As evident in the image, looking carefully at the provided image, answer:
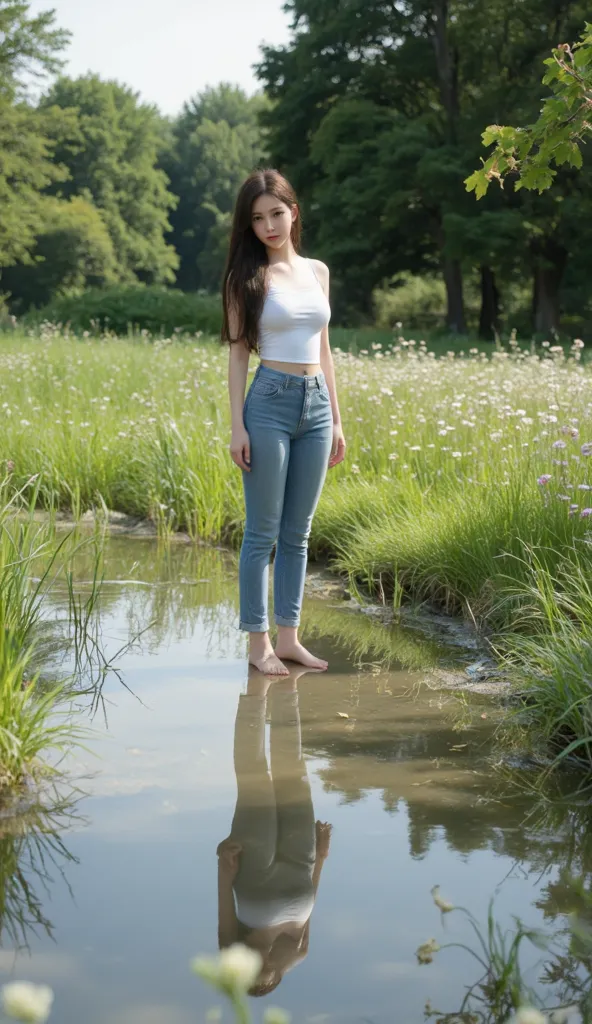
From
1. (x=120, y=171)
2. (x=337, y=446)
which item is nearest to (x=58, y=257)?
(x=120, y=171)

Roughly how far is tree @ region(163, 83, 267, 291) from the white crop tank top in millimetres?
68573

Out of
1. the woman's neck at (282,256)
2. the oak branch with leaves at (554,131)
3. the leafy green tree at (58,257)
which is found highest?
the leafy green tree at (58,257)

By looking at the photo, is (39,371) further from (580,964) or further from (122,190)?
(122,190)

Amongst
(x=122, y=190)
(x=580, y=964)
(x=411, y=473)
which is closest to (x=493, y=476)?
(x=411, y=473)

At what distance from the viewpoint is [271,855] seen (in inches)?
118

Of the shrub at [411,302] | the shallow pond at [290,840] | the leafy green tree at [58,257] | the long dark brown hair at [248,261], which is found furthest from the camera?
the leafy green tree at [58,257]

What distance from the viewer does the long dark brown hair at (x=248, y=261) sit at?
14.7ft

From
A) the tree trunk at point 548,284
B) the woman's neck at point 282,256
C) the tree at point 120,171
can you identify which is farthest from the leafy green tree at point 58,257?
the woman's neck at point 282,256

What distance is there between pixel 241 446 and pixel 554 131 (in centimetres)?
175

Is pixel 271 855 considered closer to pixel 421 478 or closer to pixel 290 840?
pixel 290 840

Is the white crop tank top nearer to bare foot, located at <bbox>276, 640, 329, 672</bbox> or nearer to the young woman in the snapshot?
the young woman

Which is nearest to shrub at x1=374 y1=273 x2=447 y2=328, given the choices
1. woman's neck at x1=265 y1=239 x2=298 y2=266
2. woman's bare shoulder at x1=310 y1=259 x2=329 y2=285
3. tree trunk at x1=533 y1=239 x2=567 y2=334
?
tree trunk at x1=533 y1=239 x2=567 y2=334

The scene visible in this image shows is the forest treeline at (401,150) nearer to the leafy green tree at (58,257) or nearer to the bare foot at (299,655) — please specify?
the leafy green tree at (58,257)

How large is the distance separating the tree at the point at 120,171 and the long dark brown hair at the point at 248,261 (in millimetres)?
60671
